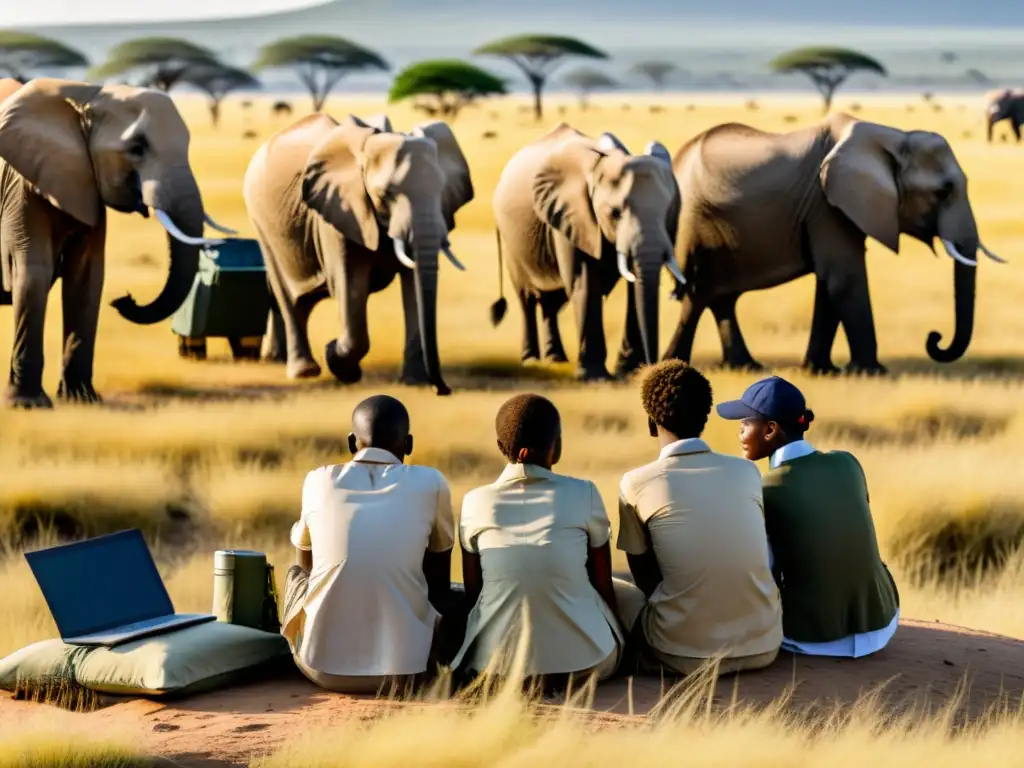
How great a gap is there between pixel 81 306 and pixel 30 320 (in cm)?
44

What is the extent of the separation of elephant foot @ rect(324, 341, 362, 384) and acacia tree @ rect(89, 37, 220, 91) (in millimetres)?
52057

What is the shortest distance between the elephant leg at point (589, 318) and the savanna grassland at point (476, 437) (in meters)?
0.39

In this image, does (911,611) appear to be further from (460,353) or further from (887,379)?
(460,353)

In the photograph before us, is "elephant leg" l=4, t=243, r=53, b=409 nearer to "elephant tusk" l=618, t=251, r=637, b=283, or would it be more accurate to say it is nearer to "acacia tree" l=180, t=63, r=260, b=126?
"elephant tusk" l=618, t=251, r=637, b=283

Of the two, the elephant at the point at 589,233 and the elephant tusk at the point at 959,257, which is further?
the elephant tusk at the point at 959,257

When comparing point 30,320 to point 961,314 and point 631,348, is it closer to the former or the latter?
point 631,348

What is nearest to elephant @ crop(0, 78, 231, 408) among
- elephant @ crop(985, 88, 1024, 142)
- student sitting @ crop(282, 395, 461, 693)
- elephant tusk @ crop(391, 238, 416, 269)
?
elephant tusk @ crop(391, 238, 416, 269)

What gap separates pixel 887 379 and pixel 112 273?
1303 cm

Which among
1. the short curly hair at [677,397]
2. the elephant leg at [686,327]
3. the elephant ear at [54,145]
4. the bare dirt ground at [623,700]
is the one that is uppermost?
the elephant ear at [54,145]

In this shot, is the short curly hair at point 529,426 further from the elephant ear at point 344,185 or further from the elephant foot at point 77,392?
the elephant ear at point 344,185

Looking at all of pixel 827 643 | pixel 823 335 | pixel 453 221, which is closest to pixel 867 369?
pixel 823 335

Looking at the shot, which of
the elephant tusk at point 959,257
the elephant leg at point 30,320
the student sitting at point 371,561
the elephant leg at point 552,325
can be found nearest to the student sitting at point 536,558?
the student sitting at point 371,561

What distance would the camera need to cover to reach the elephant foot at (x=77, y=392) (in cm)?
1467

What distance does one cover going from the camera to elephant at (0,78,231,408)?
13906 mm
